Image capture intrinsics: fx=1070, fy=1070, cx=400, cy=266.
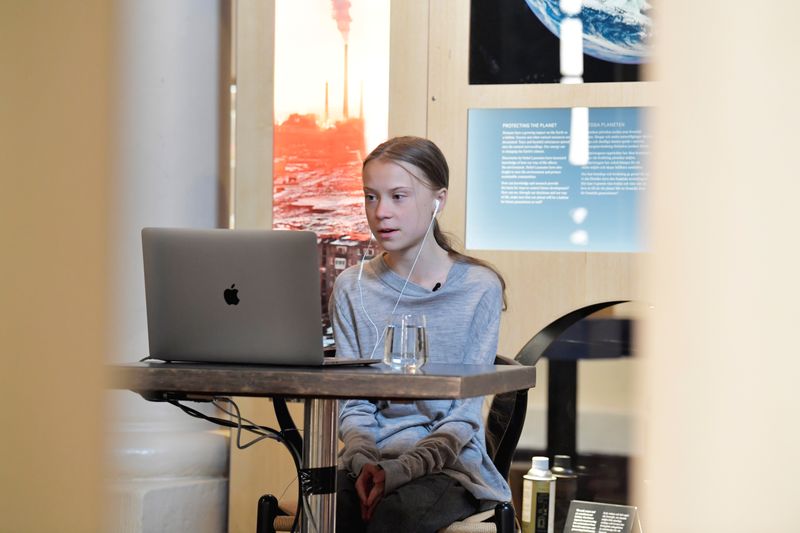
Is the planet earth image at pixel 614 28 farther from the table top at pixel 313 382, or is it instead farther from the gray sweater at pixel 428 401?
the table top at pixel 313 382

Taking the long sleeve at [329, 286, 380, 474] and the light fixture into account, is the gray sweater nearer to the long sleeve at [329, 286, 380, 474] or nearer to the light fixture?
the long sleeve at [329, 286, 380, 474]

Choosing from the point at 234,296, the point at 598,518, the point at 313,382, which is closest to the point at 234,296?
the point at 234,296

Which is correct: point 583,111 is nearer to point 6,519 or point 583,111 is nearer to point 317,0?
point 317,0

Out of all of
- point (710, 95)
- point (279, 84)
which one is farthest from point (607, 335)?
point (710, 95)

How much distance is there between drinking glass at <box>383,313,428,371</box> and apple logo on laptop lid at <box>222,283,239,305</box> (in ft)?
1.06

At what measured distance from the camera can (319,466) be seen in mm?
2234

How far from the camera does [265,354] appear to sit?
2.13 m

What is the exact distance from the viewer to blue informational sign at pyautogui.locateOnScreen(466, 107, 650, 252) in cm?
360

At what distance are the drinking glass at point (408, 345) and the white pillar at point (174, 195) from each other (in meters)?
1.66

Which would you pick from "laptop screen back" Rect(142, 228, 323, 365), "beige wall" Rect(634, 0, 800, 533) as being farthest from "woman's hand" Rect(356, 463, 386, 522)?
"beige wall" Rect(634, 0, 800, 533)

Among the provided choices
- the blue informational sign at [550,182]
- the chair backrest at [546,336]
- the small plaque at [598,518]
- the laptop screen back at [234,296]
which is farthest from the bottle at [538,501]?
the laptop screen back at [234,296]

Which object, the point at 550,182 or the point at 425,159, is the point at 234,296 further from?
the point at 550,182

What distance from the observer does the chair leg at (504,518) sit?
232cm

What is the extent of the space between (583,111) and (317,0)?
1.04 m
